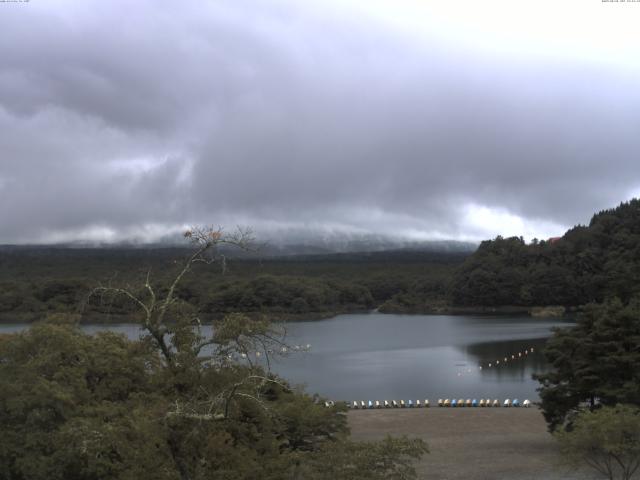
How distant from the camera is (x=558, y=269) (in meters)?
118

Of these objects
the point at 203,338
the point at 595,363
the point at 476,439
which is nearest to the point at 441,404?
the point at 476,439

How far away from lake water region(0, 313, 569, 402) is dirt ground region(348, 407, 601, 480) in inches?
227

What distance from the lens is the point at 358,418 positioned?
33250 mm

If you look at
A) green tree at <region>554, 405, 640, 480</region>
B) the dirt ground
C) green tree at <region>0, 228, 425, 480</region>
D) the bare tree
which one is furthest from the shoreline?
the bare tree

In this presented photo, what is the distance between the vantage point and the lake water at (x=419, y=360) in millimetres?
45969

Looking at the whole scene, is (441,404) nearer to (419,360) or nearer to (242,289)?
(419,360)

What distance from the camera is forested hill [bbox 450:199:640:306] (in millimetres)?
115625

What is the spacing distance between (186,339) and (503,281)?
11709 cm

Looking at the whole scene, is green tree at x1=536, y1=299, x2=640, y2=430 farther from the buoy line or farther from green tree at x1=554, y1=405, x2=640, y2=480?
the buoy line

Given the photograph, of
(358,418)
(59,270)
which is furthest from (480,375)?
(59,270)

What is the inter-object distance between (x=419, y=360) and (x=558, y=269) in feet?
218

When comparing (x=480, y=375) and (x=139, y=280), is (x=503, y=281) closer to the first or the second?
(x=480, y=375)

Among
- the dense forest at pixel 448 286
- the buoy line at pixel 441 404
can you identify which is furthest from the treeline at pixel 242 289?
the buoy line at pixel 441 404

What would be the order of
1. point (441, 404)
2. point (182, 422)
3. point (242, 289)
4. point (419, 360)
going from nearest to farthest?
1. point (182, 422)
2. point (441, 404)
3. point (419, 360)
4. point (242, 289)
